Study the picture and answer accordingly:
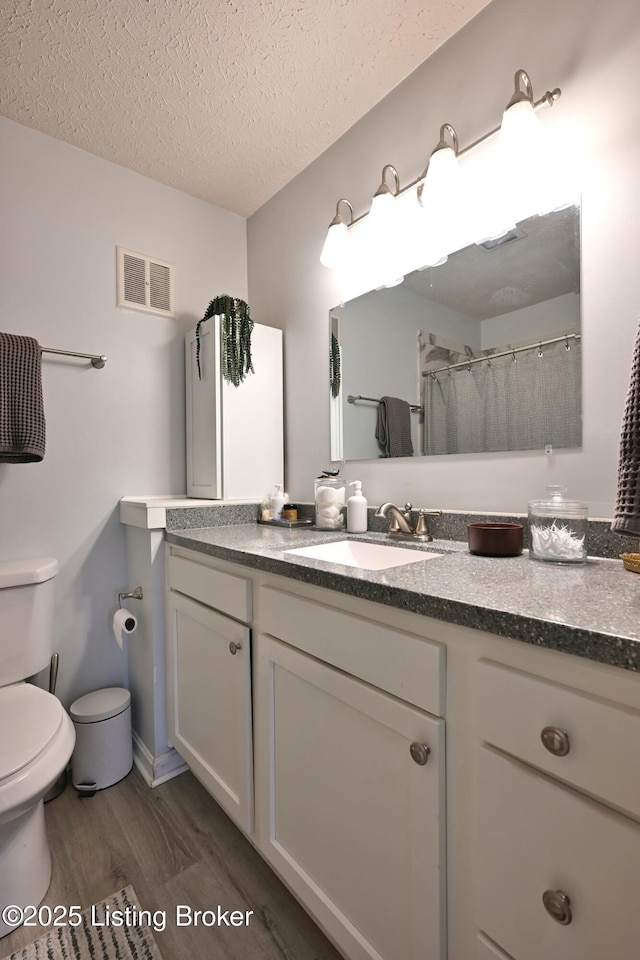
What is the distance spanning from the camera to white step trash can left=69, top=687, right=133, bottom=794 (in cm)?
150

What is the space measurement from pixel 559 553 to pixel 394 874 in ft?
2.19

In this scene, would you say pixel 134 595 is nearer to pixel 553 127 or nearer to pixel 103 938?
pixel 103 938

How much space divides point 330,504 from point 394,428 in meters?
0.34

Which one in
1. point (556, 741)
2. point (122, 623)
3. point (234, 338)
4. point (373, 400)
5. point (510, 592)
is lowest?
point (122, 623)

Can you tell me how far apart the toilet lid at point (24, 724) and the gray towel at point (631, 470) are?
50.9 inches

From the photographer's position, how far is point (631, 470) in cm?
65

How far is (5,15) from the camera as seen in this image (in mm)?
1203

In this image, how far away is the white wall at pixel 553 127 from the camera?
3.21ft

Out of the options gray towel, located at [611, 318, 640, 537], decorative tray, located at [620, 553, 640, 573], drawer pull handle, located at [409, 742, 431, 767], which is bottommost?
drawer pull handle, located at [409, 742, 431, 767]

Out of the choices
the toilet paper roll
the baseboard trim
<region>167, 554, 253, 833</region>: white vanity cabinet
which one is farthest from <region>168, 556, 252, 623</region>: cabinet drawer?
the baseboard trim

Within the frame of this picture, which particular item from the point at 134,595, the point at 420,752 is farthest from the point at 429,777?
the point at 134,595

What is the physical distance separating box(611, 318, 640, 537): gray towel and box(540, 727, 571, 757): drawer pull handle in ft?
0.99

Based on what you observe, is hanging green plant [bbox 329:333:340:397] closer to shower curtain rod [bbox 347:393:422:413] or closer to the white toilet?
shower curtain rod [bbox 347:393:422:413]

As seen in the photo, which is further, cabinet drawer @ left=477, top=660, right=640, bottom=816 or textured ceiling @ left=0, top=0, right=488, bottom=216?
textured ceiling @ left=0, top=0, right=488, bottom=216
